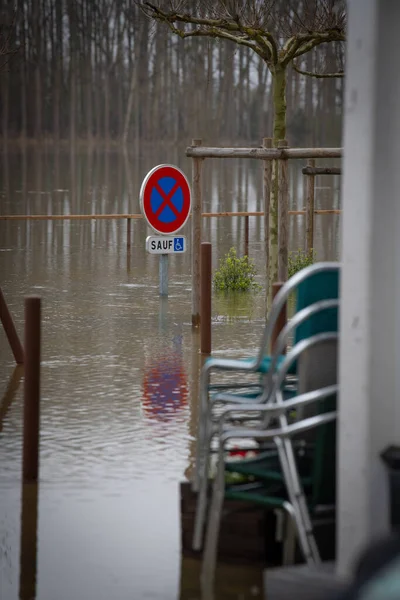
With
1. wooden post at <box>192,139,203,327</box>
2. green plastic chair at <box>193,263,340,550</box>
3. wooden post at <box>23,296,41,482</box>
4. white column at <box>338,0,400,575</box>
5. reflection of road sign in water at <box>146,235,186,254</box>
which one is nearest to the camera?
white column at <box>338,0,400,575</box>

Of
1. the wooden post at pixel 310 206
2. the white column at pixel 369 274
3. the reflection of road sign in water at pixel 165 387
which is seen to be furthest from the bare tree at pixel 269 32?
the white column at pixel 369 274

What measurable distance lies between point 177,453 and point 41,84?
78561 mm

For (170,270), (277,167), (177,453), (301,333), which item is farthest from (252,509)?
(170,270)

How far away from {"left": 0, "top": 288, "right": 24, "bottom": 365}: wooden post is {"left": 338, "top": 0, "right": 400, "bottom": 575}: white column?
4.86 meters

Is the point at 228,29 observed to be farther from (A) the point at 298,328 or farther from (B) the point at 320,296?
(B) the point at 320,296

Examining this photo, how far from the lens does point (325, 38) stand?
13.1 m

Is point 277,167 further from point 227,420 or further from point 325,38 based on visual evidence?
point 227,420

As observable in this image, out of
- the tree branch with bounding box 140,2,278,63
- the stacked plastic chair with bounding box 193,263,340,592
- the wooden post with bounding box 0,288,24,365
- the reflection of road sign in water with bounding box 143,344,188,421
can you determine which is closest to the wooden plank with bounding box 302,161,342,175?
the tree branch with bounding box 140,2,278,63

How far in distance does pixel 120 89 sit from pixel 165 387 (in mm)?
73640

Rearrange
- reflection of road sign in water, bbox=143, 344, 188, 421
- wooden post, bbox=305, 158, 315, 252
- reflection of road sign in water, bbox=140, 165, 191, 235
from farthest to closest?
1. wooden post, bbox=305, 158, 315, 252
2. reflection of road sign in water, bbox=140, 165, 191, 235
3. reflection of road sign in water, bbox=143, 344, 188, 421

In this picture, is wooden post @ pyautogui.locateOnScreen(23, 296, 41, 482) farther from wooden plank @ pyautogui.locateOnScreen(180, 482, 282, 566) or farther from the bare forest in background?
the bare forest in background

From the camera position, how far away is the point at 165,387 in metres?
8.95

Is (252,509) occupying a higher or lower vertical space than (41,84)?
lower

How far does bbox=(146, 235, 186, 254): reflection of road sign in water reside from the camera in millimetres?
12789
